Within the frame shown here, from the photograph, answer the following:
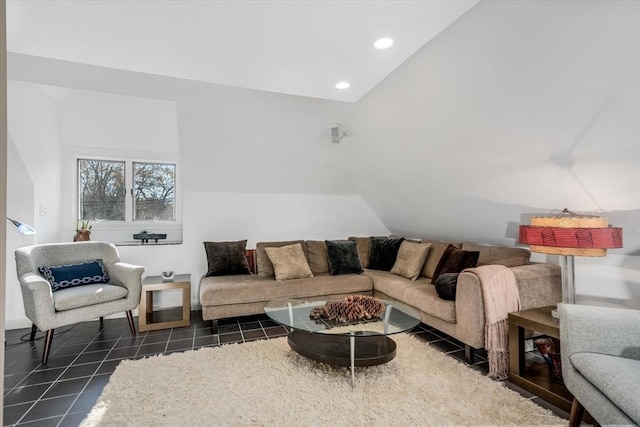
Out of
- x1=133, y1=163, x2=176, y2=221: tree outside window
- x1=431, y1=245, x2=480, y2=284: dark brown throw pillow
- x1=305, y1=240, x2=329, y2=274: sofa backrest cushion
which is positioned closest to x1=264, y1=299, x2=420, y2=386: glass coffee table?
x1=431, y1=245, x2=480, y2=284: dark brown throw pillow

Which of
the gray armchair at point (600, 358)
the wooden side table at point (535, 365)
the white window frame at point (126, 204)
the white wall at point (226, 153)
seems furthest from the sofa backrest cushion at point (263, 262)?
the gray armchair at point (600, 358)

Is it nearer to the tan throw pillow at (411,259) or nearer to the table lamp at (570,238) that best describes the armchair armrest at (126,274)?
the tan throw pillow at (411,259)

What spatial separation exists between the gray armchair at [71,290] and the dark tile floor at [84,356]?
185 millimetres

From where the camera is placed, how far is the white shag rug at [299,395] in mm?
1804

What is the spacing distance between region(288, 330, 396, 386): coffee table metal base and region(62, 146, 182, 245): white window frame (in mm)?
2536

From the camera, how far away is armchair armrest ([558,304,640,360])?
1.59m

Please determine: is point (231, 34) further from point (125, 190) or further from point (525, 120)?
point (125, 190)

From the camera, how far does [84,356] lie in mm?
2664

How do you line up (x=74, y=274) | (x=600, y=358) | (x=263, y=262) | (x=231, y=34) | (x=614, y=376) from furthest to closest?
(x=263, y=262), (x=74, y=274), (x=231, y=34), (x=600, y=358), (x=614, y=376)

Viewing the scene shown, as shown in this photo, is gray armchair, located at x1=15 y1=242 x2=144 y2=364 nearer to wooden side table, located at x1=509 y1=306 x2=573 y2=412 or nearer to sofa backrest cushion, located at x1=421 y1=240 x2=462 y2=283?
sofa backrest cushion, located at x1=421 y1=240 x2=462 y2=283

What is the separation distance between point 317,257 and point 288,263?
0.53m

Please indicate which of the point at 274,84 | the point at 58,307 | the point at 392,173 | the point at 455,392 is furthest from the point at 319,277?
the point at 58,307

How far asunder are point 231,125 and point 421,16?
2.38 meters

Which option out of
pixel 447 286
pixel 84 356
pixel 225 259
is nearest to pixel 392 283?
pixel 447 286
